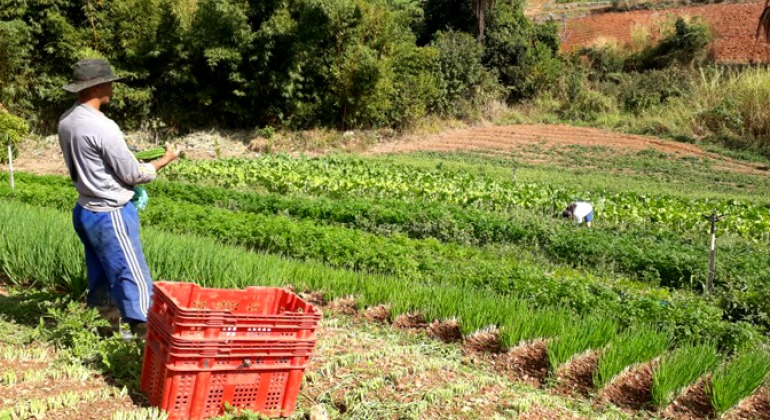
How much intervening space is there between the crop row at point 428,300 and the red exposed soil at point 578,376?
0.09 metres

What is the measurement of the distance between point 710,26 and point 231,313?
40.9m

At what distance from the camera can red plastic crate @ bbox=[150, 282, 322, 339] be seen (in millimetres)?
3018

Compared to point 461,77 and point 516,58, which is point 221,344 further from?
point 516,58

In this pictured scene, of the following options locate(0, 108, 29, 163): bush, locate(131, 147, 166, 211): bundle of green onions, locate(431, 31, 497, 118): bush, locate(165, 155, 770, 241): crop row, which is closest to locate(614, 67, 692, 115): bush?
locate(431, 31, 497, 118): bush

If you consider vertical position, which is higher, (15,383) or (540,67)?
(540,67)

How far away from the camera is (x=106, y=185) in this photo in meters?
3.88

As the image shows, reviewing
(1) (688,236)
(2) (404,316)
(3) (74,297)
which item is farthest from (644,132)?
(3) (74,297)

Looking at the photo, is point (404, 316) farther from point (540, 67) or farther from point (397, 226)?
point (540, 67)

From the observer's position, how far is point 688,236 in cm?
1133

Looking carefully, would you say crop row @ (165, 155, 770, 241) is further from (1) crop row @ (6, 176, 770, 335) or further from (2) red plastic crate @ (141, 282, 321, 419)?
(2) red plastic crate @ (141, 282, 321, 419)

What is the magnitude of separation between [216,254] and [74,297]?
1151 mm

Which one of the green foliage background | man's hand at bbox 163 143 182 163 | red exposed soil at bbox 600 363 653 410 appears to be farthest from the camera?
the green foliage background

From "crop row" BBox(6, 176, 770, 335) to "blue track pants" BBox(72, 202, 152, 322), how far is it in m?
3.61

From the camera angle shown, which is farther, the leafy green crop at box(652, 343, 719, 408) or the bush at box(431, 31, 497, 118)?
the bush at box(431, 31, 497, 118)
